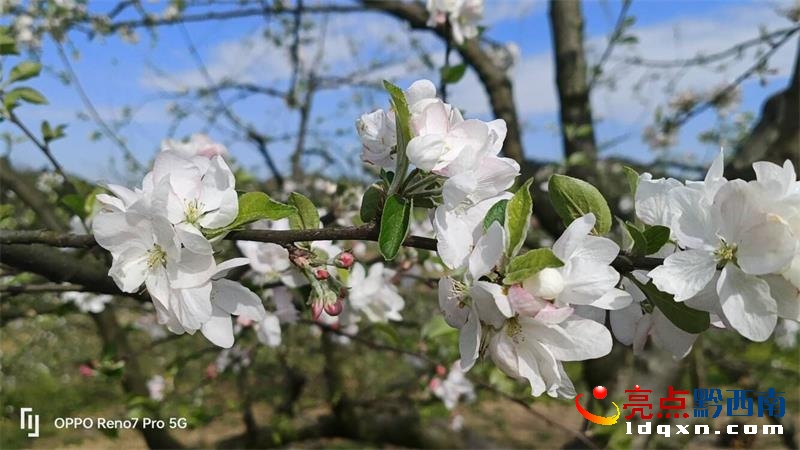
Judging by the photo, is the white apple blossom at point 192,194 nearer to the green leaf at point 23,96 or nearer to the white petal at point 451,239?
the white petal at point 451,239

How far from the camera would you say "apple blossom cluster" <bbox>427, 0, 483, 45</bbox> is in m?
1.50

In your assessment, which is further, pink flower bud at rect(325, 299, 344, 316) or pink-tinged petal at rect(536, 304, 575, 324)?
pink flower bud at rect(325, 299, 344, 316)

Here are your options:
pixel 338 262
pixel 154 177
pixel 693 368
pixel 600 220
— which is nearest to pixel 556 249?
pixel 600 220

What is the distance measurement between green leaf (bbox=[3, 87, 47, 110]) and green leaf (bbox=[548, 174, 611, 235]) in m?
1.03

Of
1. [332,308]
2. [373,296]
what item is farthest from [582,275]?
[373,296]

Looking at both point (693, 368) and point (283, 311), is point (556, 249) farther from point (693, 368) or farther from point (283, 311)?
point (693, 368)

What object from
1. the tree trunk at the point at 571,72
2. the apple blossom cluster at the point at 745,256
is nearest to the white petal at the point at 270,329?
the apple blossom cluster at the point at 745,256

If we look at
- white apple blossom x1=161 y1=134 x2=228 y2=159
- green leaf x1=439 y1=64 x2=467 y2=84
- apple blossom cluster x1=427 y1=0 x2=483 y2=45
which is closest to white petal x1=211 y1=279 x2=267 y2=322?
white apple blossom x1=161 y1=134 x2=228 y2=159

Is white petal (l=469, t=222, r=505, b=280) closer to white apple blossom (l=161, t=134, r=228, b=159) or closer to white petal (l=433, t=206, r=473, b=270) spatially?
white petal (l=433, t=206, r=473, b=270)

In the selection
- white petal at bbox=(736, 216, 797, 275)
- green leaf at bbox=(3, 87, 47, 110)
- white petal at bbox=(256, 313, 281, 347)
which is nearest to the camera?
white petal at bbox=(736, 216, 797, 275)

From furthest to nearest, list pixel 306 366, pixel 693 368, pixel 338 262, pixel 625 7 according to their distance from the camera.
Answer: pixel 306 366, pixel 625 7, pixel 693 368, pixel 338 262

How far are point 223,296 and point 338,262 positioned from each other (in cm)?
13

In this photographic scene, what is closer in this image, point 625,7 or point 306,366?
point 625,7

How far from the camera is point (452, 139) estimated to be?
22.1 inches
